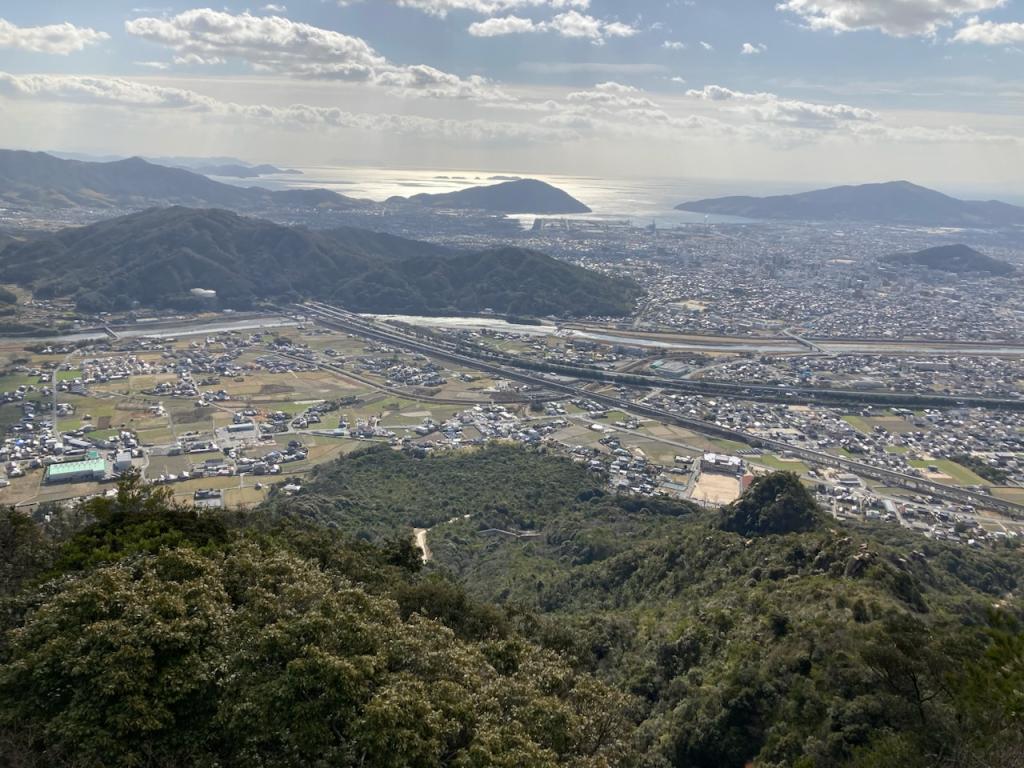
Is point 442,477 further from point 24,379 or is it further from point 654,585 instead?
point 24,379

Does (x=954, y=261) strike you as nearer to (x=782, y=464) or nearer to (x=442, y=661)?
(x=782, y=464)

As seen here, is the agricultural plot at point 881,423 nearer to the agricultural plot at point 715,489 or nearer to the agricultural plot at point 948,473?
the agricultural plot at point 948,473

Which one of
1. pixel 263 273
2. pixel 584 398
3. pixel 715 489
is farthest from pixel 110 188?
pixel 715 489

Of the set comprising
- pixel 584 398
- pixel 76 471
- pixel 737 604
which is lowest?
pixel 76 471

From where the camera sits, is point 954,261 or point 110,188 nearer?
point 954,261

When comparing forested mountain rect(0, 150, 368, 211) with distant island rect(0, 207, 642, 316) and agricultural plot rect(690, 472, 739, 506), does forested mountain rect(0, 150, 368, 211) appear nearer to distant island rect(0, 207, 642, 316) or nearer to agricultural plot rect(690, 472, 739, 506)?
distant island rect(0, 207, 642, 316)

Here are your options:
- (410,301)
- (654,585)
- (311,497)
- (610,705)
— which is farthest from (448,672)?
(410,301)

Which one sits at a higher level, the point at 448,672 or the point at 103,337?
the point at 448,672

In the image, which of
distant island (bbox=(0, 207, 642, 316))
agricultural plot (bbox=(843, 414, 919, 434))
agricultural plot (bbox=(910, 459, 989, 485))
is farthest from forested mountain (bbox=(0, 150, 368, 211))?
agricultural plot (bbox=(910, 459, 989, 485))
